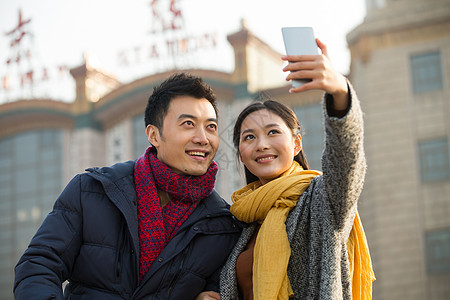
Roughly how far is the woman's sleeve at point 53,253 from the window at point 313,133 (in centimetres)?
1257

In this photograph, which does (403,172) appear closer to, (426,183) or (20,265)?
(426,183)

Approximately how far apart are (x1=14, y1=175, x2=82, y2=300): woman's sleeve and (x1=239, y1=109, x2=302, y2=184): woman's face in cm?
104

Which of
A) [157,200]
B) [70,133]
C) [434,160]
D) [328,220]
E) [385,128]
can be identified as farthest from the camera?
[70,133]

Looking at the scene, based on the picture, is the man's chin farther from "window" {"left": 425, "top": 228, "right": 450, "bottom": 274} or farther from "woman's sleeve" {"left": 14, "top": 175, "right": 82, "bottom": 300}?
"window" {"left": 425, "top": 228, "right": 450, "bottom": 274}

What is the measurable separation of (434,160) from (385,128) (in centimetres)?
152

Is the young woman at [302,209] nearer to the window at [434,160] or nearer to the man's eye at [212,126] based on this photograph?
the man's eye at [212,126]

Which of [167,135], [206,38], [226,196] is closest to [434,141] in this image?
[226,196]

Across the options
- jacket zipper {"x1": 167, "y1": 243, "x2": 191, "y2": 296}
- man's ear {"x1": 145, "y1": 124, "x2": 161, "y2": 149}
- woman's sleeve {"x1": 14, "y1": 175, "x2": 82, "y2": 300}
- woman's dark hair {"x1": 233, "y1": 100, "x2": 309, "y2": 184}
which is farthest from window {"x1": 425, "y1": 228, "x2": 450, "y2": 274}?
woman's sleeve {"x1": 14, "y1": 175, "x2": 82, "y2": 300}

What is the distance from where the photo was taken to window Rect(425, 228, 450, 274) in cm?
1311

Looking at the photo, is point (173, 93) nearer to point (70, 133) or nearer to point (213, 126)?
point (213, 126)

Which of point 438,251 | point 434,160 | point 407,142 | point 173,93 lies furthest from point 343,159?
point 434,160

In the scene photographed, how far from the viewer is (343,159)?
2404 mm

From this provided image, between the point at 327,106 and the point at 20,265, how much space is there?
172 cm

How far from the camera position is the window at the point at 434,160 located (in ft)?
44.8
